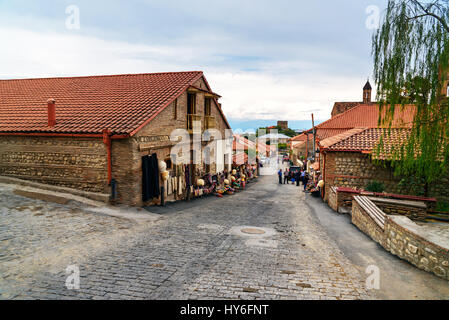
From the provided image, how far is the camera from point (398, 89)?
8.88m

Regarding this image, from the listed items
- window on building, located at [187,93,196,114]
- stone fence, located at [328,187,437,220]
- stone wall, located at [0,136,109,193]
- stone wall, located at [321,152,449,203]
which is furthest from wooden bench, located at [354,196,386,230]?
window on building, located at [187,93,196,114]

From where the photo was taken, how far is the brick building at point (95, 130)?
1233 cm

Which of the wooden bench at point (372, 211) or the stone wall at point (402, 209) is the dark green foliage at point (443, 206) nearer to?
the stone wall at point (402, 209)

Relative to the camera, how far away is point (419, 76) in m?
8.44

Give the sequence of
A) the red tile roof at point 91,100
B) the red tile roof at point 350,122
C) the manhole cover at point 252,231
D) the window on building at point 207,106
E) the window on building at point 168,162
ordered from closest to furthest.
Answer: the manhole cover at point 252,231, the red tile roof at point 91,100, the window on building at point 168,162, the window on building at point 207,106, the red tile roof at point 350,122

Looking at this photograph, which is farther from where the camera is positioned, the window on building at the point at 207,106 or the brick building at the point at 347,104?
the brick building at the point at 347,104

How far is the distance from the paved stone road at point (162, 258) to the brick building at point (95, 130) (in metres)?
2.05

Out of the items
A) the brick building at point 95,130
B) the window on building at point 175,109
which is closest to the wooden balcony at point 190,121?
the brick building at point 95,130

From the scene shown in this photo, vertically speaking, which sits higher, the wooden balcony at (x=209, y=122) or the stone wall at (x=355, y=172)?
the wooden balcony at (x=209, y=122)

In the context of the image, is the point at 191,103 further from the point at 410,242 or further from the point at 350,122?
the point at 350,122
